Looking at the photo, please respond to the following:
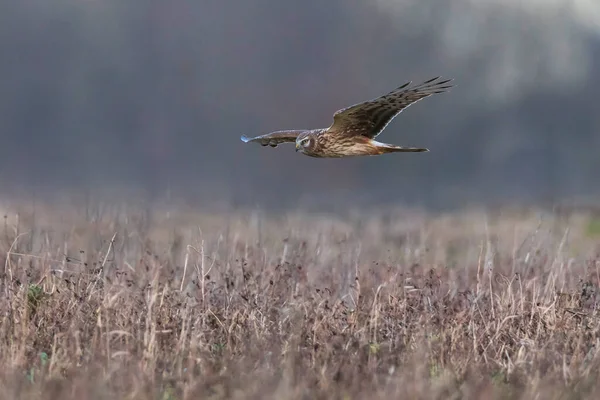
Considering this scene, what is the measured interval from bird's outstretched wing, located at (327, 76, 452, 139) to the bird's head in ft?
0.66

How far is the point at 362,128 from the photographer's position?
25.8 ft

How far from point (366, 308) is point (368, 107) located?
1.96m

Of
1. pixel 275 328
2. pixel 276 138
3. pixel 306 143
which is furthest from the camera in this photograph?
pixel 276 138

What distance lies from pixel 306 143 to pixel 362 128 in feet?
1.86

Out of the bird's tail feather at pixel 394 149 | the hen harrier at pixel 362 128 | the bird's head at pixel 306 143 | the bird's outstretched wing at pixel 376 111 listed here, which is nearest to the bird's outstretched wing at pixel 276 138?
the hen harrier at pixel 362 128

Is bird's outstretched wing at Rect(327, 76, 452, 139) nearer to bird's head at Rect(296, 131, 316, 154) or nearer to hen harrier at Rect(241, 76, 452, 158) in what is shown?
hen harrier at Rect(241, 76, 452, 158)

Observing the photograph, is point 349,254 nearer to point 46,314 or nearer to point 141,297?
point 141,297

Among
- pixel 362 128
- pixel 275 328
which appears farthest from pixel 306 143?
pixel 275 328

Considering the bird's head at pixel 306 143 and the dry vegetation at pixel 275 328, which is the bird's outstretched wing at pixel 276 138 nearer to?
the bird's head at pixel 306 143

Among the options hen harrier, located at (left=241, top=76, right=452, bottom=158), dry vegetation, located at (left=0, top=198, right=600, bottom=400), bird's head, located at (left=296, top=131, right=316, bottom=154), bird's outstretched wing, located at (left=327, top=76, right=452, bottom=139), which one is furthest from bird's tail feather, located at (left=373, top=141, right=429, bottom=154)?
dry vegetation, located at (left=0, top=198, right=600, bottom=400)

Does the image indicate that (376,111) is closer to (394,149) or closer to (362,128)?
(362,128)

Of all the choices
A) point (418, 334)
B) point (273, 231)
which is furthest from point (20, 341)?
point (273, 231)

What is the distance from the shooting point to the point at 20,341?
17.1ft

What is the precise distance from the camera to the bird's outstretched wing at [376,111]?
7.30 m
